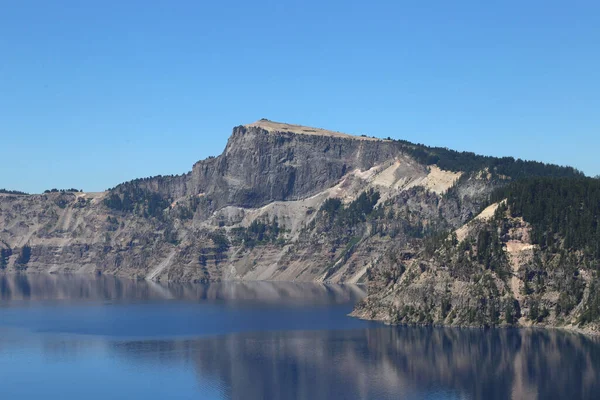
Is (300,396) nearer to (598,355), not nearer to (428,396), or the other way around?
(428,396)

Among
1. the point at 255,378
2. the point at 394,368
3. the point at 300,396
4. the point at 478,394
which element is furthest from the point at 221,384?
the point at 478,394

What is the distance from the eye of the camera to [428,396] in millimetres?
168000

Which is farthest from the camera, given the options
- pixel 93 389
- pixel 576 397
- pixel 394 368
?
pixel 394 368

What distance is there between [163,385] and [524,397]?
6898 cm

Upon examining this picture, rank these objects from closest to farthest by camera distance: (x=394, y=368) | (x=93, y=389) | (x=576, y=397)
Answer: (x=576, y=397)
(x=93, y=389)
(x=394, y=368)

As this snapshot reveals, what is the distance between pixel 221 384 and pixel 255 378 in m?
7.87

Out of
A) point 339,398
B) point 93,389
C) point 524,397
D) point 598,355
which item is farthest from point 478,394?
point 93,389

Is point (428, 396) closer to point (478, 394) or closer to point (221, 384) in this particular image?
point (478, 394)

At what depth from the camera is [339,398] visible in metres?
167

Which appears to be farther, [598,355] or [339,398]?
[598,355]

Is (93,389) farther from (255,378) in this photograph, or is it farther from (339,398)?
(339,398)

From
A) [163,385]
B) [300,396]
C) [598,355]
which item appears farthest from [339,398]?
[598,355]

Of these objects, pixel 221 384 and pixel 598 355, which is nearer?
pixel 221 384

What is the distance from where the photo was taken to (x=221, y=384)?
184250mm
